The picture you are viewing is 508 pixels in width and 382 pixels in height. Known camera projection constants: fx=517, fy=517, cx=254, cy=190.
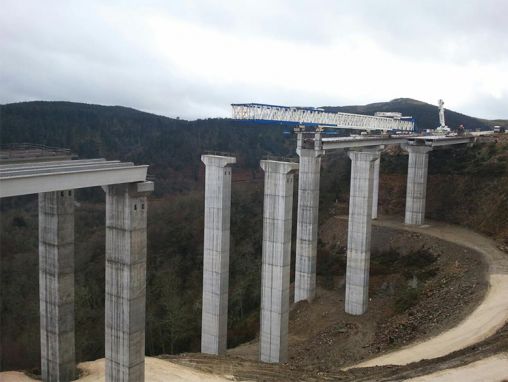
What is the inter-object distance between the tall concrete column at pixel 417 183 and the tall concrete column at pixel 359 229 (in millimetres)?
14584

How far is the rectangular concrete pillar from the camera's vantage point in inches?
1459

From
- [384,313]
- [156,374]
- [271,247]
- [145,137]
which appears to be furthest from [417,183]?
[145,137]

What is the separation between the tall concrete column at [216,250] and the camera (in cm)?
3064

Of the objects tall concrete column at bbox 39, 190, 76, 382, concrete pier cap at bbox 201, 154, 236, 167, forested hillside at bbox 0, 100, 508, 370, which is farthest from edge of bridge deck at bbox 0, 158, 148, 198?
forested hillside at bbox 0, 100, 508, 370

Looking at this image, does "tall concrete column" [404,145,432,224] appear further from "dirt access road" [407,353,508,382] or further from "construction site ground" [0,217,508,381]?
"dirt access road" [407,353,508,382]

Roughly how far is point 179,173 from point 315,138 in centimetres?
9090

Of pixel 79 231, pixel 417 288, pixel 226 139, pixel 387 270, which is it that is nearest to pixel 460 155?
pixel 387 270

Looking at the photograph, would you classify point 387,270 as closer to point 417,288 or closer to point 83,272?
point 417,288

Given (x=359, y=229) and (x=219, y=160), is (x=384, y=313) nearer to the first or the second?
(x=359, y=229)

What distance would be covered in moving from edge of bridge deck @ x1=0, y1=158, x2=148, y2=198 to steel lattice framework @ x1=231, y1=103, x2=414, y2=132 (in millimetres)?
20057

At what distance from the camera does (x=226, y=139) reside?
144 meters

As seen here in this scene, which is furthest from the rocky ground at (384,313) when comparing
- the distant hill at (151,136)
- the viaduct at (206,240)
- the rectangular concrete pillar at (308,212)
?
the distant hill at (151,136)

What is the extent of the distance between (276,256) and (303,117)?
17.1 m

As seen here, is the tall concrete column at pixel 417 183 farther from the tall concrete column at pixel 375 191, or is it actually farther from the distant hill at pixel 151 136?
the distant hill at pixel 151 136
